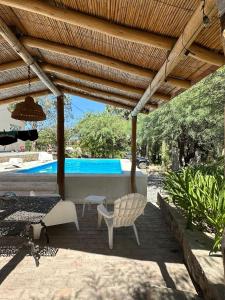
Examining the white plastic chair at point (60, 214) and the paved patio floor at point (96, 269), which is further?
the white plastic chair at point (60, 214)

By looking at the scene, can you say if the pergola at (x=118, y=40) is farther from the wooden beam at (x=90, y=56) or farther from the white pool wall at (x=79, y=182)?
the white pool wall at (x=79, y=182)

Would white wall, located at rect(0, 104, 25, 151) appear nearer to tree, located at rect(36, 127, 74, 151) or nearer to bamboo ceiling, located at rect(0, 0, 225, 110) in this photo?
tree, located at rect(36, 127, 74, 151)

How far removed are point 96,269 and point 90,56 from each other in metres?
3.28

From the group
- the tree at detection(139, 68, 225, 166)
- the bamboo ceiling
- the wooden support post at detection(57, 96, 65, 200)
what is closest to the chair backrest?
the bamboo ceiling

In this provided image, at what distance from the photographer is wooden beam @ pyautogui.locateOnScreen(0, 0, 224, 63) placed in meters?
3.29

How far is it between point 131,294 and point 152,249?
5.36 feet

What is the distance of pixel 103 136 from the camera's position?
65.0 ft

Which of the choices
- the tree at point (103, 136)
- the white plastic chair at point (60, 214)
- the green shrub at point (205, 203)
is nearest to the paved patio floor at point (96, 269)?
the white plastic chair at point (60, 214)

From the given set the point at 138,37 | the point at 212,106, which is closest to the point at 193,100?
the point at 212,106

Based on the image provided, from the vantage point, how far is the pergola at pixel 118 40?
3156 millimetres

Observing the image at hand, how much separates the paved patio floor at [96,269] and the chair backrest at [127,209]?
39cm

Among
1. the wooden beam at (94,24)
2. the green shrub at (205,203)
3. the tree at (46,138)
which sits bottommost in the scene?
the green shrub at (205,203)

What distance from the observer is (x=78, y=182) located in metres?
9.24

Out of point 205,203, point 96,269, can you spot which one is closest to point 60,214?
point 96,269
